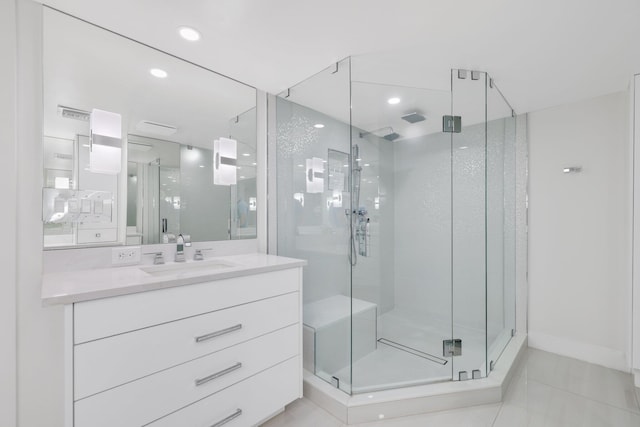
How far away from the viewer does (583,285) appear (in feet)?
8.36

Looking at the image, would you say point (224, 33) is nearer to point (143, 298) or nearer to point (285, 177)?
point (285, 177)

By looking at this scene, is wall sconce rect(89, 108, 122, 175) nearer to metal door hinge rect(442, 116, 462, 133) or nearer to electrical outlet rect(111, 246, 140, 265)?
electrical outlet rect(111, 246, 140, 265)

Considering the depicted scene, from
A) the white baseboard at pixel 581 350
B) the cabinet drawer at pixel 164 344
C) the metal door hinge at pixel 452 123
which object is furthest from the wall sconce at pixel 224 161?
the white baseboard at pixel 581 350

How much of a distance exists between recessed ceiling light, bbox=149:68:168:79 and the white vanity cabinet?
4.46 ft

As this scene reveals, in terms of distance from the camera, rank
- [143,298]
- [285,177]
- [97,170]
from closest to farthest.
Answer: [143,298], [97,170], [285,177]

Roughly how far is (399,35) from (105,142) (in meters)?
1.75

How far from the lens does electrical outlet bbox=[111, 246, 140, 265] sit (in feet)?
5.29

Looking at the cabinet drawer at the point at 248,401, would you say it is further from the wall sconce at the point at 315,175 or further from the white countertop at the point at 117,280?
the wall sconce at the point at 315,175

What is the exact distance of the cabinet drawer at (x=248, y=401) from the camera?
1.34 metres

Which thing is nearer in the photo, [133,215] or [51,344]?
[51,344]

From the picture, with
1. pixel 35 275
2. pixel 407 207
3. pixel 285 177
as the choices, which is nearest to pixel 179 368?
pixel 35 275

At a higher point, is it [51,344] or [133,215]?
[133,215]

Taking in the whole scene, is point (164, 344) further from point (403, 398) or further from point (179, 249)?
point (403, 398)

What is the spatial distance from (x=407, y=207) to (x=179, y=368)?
210cm
